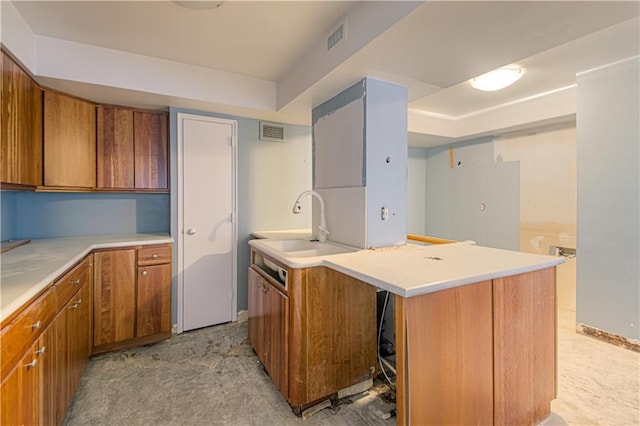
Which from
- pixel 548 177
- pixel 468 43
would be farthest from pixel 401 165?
pixel 548 177

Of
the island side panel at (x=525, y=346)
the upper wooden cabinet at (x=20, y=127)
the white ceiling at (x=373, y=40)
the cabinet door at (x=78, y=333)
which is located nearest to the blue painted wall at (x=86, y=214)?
the upper wooden cabinet at (x=20, y=127)

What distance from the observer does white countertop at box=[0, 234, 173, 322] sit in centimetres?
114

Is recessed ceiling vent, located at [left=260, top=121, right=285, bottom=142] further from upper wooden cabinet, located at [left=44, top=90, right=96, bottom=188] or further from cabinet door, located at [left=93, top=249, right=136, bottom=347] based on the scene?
cabinet door, located at [left=93, top=249, right=136, bottom=347]

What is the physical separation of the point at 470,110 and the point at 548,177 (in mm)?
1239

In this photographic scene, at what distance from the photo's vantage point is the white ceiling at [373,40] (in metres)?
1.41

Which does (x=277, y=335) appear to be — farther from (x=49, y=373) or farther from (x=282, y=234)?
(x=282, y=234)

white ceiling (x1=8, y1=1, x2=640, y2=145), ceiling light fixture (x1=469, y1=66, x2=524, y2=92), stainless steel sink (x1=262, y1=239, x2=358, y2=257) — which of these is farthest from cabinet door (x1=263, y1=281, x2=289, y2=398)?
ceiling light fixture (x1=469, y1=66, x2=524, y2=92)

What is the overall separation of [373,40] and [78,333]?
2.48 m

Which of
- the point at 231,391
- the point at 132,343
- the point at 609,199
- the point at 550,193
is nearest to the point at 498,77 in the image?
the point at 609,199

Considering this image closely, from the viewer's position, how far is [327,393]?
5.79ft

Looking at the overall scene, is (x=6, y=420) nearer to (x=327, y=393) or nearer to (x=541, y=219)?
(x=327, y=393)

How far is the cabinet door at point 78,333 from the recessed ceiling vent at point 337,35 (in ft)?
7.30

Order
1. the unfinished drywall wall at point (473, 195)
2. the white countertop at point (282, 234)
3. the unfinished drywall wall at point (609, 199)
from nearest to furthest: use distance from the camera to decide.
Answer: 1. the unfinished drywall wall at point (609, 199)
2. the white countertop at point (282, 234)
3. the unfinished drywall wall at point (473, 195)

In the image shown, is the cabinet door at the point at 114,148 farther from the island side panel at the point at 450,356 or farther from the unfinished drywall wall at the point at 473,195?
the unfinished drywall wall at the point at 473,195
